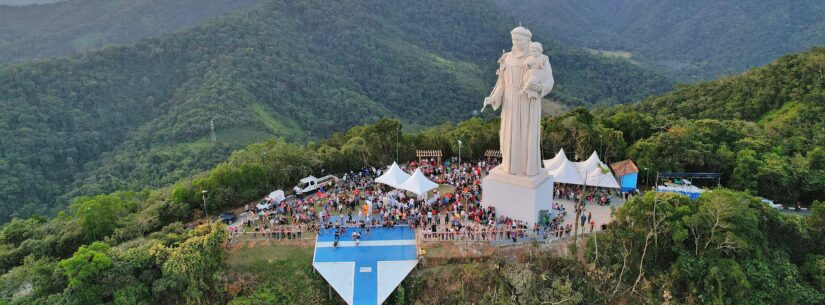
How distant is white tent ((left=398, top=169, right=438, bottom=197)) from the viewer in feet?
95.1

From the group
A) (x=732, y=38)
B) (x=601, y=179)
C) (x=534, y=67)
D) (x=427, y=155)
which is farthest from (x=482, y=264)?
(x=732, y=38)

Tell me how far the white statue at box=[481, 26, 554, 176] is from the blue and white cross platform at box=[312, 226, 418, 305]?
6532mm

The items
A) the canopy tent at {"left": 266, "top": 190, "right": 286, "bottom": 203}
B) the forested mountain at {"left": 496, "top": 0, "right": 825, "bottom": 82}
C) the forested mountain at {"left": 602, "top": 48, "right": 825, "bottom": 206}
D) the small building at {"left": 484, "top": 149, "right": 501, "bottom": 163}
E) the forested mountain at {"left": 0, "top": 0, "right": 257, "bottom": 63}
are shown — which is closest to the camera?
the canopy tent at {"left": 266, "top": 190, "right": 286, "bottom": 203}

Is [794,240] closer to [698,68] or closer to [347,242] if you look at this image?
[347,242]

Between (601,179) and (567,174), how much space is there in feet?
6.33

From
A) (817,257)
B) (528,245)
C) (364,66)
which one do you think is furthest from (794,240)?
(364,66)

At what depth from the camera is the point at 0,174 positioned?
57.0m

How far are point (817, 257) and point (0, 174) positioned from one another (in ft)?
235

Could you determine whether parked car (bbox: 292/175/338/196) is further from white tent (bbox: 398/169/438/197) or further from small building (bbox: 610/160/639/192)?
small building (bbox: 610/160/639/192)

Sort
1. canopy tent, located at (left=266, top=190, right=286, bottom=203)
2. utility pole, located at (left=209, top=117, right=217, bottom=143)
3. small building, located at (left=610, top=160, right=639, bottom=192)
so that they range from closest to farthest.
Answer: canopy tent, located at (left=266, top=190, right=286, bottom=203) < small building, located at (left=610, top=160, right=639, bottom=192) < utility pole, located at (left=209, top=117, right=217, bottom=143)

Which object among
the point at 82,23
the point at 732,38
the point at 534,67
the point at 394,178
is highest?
the point at 82,23

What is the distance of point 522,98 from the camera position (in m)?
25.3

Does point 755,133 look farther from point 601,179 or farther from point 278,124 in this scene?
point 278,124

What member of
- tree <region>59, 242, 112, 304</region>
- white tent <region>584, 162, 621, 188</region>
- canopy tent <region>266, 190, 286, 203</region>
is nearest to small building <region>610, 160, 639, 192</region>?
white tent <region>584, 162, 621, 188</region>
